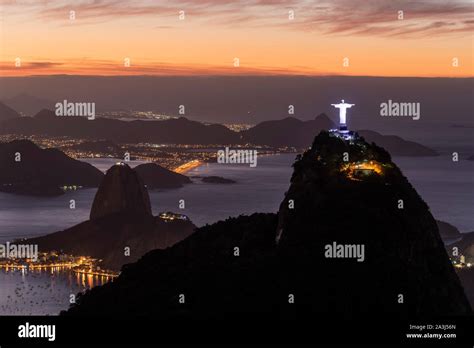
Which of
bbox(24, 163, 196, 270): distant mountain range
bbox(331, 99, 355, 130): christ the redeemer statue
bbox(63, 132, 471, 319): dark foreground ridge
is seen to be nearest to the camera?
bbox(63, 132, 471, 319): dark foreground ridge

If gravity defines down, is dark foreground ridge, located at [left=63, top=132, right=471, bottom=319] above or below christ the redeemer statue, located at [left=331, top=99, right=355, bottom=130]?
below

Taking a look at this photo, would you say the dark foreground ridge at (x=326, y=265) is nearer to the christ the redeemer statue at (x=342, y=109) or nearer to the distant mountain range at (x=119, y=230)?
the christ the redeemer statue at (x=342, y=109)

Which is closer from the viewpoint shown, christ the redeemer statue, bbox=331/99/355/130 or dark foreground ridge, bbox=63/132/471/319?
dark foreground ridge, bbox=63/132/471/319

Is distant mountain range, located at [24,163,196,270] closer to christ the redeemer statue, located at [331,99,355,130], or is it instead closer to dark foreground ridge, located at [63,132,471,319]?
dark foreground ridge, located at [63,132,471,319]

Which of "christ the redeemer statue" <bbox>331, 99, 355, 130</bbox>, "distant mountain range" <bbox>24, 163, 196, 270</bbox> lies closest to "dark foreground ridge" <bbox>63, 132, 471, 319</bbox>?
"christ the redeemer statue" <bbox>331, 99, 355, 130</bbox>

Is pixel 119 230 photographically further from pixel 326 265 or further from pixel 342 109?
pixel 326 265

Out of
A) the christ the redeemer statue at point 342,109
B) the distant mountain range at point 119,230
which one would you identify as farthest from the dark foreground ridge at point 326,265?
the distant mountain range at point 119,230

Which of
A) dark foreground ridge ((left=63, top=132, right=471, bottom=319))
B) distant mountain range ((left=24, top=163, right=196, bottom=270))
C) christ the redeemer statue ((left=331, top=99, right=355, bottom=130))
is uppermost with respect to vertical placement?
christ the redeemer statue ((left=331, top=99, right=355, bottom=130))
